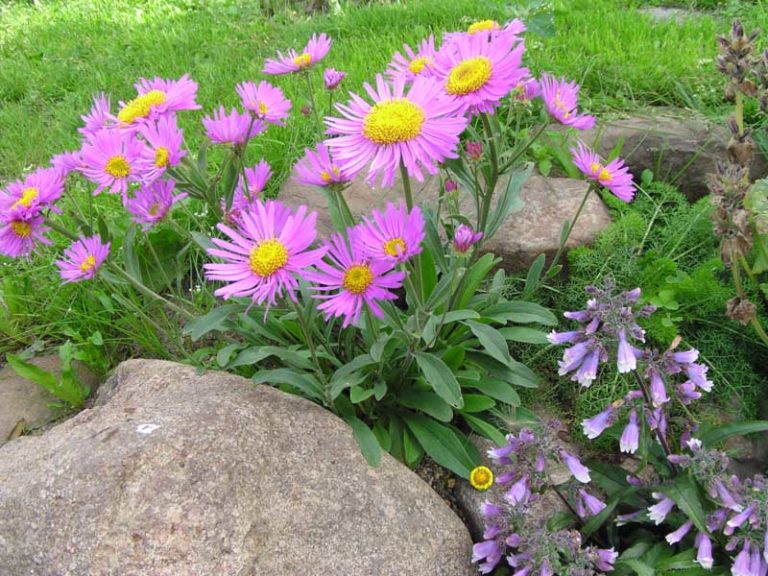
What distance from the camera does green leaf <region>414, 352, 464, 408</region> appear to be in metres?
2.01

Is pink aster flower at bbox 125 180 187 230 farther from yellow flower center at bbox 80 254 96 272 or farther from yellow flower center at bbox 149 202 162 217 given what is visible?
yellow flower center at bbox 80 254 96 272

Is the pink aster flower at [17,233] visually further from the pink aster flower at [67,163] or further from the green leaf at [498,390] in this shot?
the green leaf at [498,390]

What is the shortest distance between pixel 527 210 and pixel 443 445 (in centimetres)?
123

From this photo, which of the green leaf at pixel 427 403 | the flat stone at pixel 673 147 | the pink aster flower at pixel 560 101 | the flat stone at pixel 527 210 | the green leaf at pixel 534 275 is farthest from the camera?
the flat stone at pixel 673 147

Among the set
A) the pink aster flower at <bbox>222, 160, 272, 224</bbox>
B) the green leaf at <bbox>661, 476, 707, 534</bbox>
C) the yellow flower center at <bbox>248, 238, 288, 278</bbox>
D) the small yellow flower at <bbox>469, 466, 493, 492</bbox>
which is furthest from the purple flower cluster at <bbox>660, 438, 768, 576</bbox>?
the pink aster flower at <bbox>222, 160, 272, 224</bbox>

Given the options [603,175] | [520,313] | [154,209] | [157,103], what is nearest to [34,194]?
[154,209]

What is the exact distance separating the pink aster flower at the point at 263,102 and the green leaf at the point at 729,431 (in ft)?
5.14

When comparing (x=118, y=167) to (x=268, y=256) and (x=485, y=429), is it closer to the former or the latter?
(x=268, y=256)

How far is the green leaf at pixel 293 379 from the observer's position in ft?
7.05

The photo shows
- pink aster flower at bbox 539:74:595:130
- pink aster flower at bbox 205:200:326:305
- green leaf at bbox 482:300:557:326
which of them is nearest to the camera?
pink aster flower at bbox 205:200:326:305

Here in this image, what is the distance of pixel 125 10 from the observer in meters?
6.73

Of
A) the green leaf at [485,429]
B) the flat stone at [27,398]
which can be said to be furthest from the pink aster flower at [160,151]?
the flat stone at [27,398]

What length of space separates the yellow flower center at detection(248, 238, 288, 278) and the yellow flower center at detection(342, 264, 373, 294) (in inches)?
6.7

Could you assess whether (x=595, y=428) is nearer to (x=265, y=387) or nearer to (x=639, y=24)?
(x=265, y=387)
